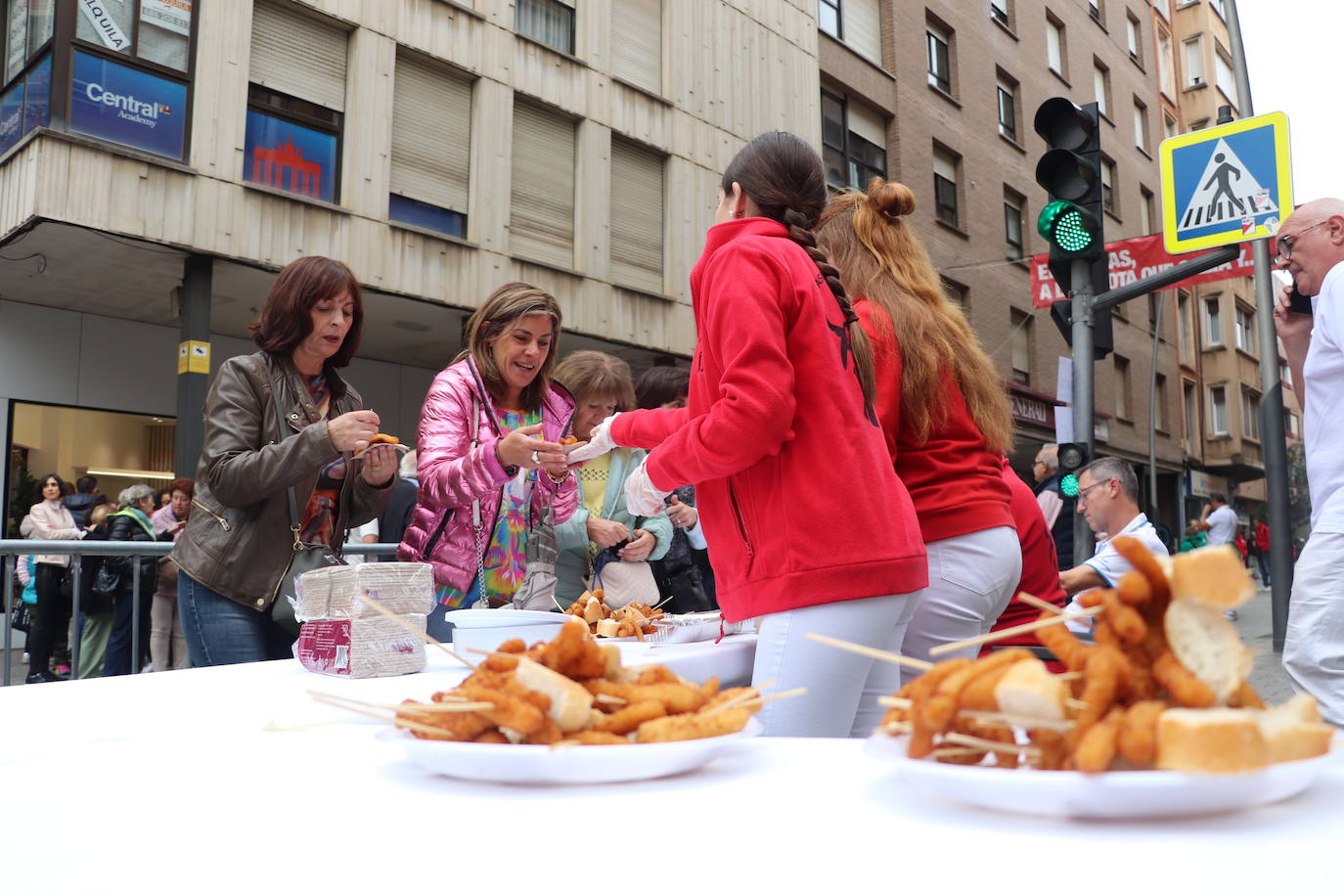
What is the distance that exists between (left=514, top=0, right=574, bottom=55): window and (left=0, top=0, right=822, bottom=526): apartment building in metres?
0.04

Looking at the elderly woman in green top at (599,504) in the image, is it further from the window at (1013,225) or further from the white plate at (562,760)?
the window at (1013,225)

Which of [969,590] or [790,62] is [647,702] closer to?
[969,590]

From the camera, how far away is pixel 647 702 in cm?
126

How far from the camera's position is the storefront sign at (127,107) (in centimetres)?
1045

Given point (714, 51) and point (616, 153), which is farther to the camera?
point (714, 51)

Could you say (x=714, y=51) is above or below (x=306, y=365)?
above

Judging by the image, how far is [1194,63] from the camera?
121 feet

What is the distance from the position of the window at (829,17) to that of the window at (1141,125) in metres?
14.7

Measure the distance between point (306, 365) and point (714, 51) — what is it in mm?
14980

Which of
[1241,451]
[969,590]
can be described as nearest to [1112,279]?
[969,590]

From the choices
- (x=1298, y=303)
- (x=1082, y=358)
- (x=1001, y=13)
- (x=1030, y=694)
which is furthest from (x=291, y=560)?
(x=1001, y=13)

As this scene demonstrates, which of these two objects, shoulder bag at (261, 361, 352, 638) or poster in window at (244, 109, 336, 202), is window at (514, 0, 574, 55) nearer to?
poster in window at (244, 109, 336, 202)

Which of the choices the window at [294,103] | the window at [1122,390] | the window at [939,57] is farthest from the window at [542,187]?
the window at [1122,390]

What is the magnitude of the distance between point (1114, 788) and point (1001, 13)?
1087 inches
